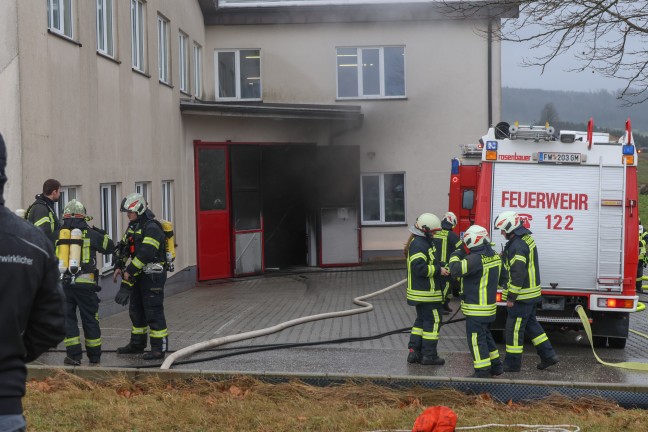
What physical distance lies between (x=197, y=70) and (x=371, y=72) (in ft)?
14.8

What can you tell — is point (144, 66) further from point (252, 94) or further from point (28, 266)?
point (28, 266)

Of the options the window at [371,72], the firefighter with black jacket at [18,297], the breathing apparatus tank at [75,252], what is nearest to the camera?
the firefighter with black jacket at [18,297]

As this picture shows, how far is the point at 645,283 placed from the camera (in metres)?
20.1

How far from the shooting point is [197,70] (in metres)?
22.2

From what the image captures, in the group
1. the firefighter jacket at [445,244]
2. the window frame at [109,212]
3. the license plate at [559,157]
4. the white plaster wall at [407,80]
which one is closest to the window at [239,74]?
the white plaster wall at [407,80]

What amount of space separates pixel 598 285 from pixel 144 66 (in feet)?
31.6

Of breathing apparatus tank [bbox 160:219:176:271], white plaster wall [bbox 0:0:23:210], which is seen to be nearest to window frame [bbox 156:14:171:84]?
white plaster wall [bbox 0:0:23:210]

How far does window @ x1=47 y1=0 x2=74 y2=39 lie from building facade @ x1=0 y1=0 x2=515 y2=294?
4.70m

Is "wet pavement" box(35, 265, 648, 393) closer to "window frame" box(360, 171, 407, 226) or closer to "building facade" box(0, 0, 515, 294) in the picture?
"building facade" box(0, 0, 515, 294)

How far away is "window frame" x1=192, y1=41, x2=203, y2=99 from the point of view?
21798 millimetres

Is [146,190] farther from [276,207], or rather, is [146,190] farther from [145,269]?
[145,269]

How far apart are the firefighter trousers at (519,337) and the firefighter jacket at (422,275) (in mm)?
808

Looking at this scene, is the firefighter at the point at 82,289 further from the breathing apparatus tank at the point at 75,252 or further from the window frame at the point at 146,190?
the window frame at the point at 146,190

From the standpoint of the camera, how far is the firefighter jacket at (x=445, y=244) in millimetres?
10766
